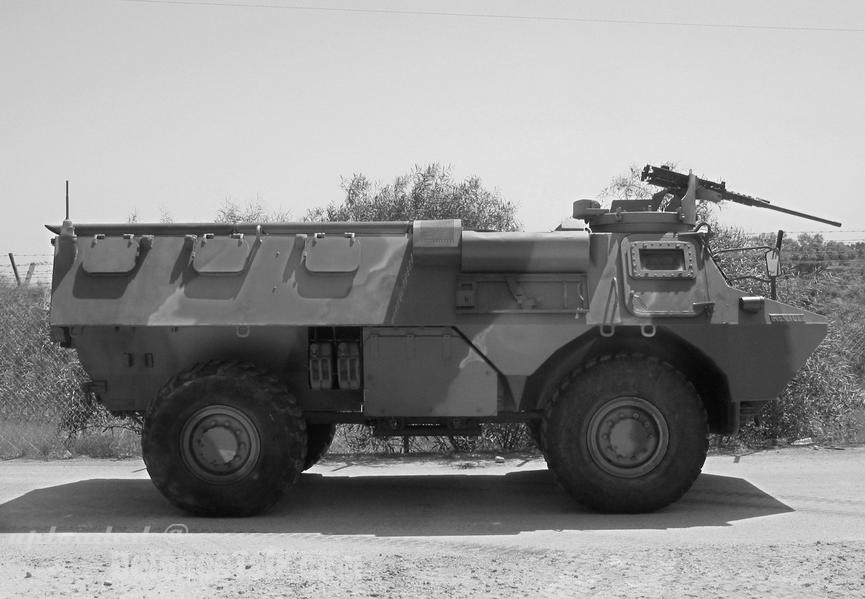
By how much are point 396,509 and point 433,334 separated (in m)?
1.52

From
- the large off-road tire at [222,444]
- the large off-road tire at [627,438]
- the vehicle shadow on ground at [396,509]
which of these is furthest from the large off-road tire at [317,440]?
the large off-road tire at [627,438]

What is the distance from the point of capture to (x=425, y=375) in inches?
309

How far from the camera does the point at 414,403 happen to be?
784cm

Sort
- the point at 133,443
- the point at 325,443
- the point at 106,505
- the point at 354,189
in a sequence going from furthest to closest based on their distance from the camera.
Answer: the point at 354,189
the point at 133,443
the point at 325,443
the point at 106,505

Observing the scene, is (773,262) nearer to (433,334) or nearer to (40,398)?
(433,334)

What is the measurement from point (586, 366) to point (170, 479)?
3.33 meters

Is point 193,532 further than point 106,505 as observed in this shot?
No

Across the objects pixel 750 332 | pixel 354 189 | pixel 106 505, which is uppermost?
pixel 354 189

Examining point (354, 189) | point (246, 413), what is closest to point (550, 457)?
Result: point (246, 413)

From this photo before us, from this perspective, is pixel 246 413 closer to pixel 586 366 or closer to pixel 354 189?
pixel 586 366

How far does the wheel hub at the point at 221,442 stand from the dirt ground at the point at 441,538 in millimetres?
398

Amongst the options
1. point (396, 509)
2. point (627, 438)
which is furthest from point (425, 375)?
point (627, 438)

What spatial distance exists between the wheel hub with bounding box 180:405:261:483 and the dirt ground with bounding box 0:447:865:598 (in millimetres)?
398

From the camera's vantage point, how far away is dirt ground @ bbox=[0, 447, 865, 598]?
5.67 metres
